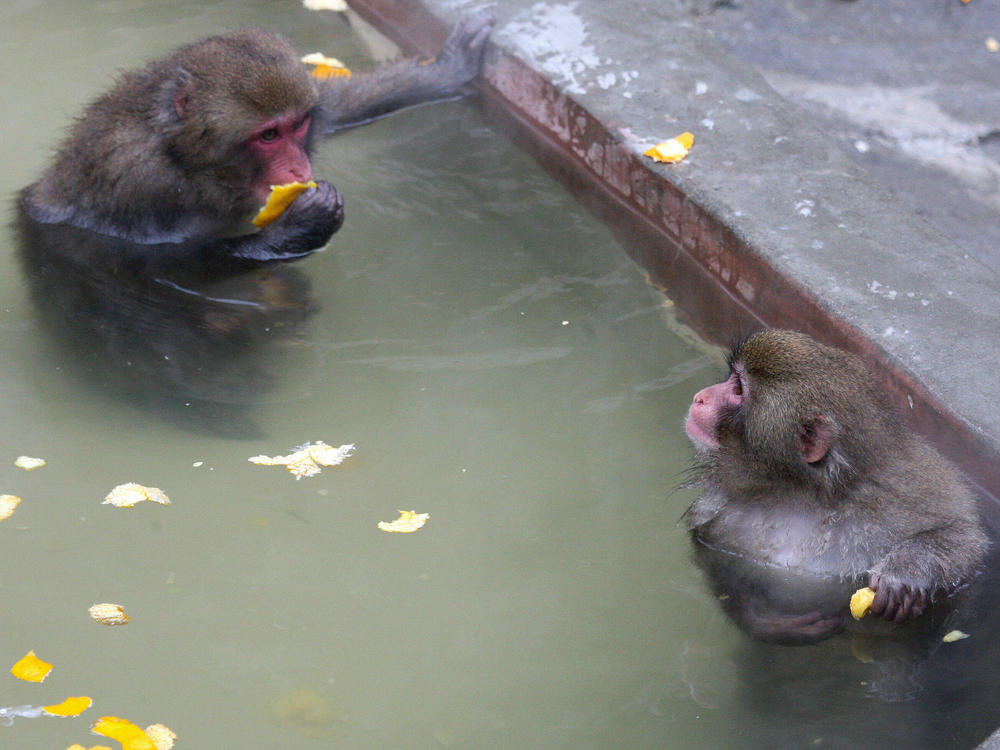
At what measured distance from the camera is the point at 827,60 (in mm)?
7453

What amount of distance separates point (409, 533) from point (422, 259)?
174 centimetres

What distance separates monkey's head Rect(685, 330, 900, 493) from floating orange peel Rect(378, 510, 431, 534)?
981 millimetres

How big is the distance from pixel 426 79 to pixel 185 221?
5.61ft

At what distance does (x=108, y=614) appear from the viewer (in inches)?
134

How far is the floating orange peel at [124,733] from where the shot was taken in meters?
2.99

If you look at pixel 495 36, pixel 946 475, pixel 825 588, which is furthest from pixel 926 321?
pixel 495 36

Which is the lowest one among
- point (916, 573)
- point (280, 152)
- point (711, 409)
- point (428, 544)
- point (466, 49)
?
point (428, 544)

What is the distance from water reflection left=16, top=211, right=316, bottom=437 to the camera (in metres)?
4.45

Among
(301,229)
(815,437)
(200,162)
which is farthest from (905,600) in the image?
(200,162)

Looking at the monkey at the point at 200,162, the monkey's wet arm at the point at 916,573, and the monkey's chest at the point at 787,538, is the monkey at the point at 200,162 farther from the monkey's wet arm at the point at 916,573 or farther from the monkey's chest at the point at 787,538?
the monkey's wet arm at the point at 916,573

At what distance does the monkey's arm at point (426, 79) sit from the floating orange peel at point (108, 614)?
10.6 feet

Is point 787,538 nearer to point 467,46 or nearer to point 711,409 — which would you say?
point 711,409

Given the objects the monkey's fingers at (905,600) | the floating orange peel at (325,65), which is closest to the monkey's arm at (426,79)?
the floating orange peel at (325,65)

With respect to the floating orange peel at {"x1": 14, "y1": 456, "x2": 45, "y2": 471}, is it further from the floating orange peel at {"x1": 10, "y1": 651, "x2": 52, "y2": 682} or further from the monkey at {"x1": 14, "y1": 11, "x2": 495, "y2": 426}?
the floating orange peel at {"x1": 10, "y1": 651, "x2": 52, "y2": 682}
